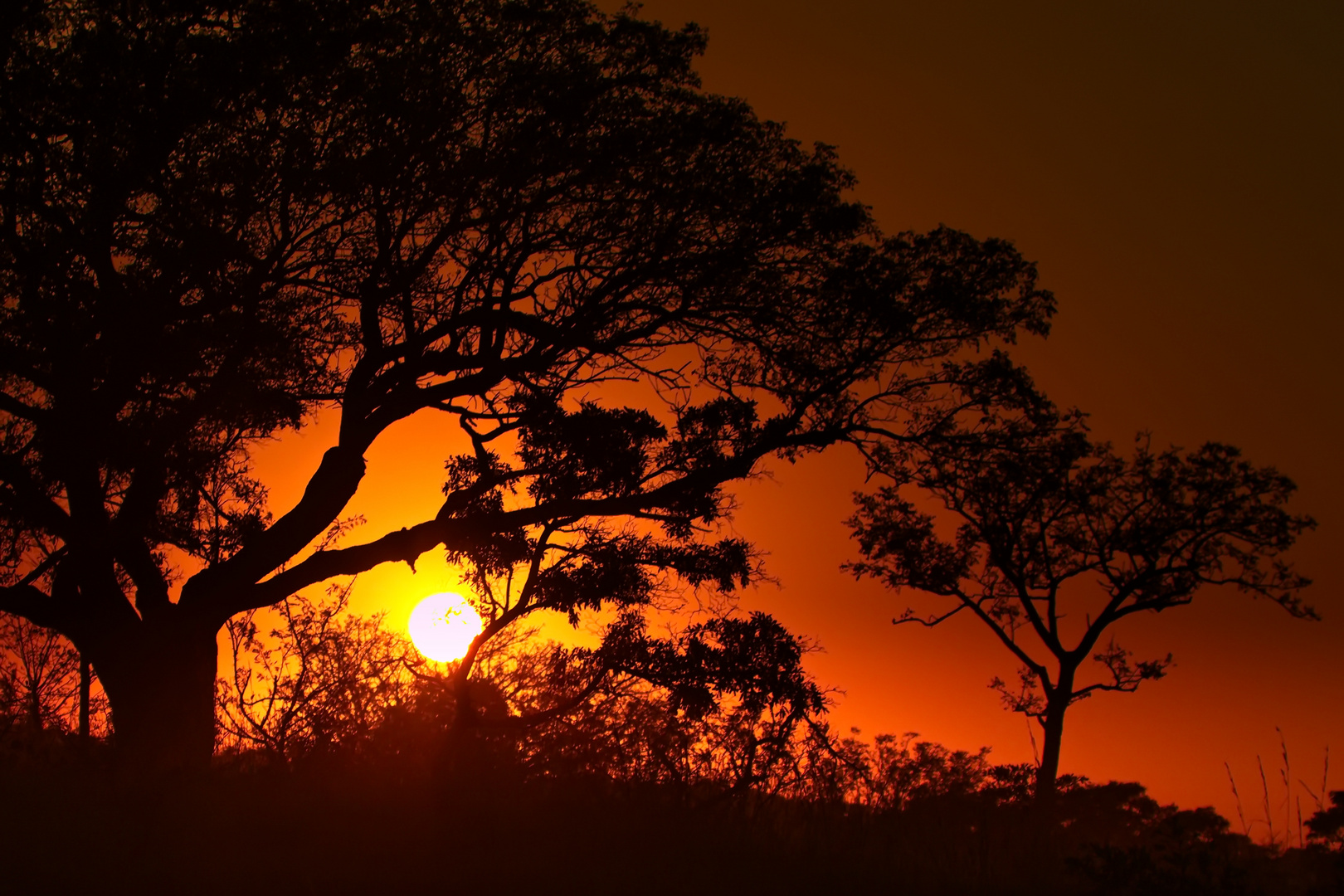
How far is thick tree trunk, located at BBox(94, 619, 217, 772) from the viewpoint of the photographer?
34.2ft

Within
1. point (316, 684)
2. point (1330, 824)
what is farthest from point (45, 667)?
point (1330, 824)

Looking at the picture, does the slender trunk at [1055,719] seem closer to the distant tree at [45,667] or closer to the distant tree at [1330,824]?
the distant tree at [1330,824]

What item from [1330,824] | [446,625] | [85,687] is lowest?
[1330,824]

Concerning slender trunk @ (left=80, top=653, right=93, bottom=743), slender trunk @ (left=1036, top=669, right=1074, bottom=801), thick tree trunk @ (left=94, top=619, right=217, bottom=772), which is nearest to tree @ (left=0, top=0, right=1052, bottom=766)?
thick tree trunk @ (left=94, top=619, right=217, bottom=772)

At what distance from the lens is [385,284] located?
453 inches

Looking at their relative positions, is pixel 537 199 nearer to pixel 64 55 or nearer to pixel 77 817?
pixel 64 55

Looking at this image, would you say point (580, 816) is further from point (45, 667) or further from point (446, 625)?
point (45, 667)

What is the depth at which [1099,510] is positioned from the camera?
2256 centimetres

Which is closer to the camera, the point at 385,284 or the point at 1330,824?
the point at 1330,824

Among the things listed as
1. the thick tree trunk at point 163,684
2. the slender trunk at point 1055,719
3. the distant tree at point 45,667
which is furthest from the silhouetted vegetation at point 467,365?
the slender trunk at point 1055,719

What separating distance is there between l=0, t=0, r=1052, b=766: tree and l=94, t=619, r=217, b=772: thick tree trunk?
0.03 metres

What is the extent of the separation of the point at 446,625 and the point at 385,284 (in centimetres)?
458

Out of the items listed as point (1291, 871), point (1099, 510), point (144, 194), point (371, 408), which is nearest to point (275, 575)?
point (371, 408)

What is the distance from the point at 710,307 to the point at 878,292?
1886mm
